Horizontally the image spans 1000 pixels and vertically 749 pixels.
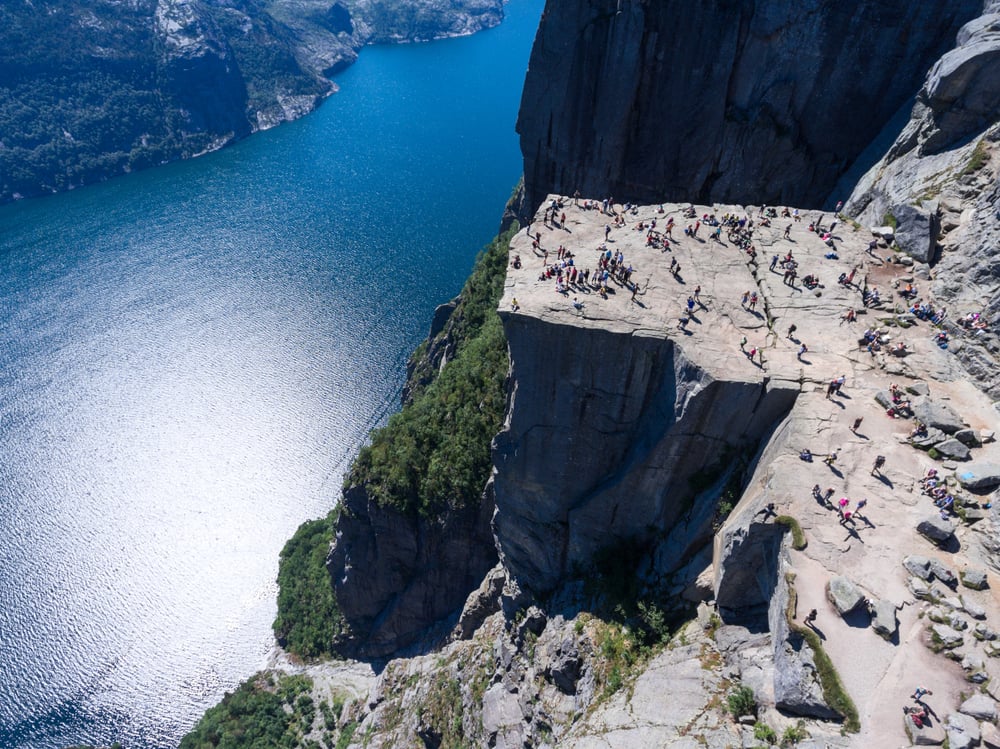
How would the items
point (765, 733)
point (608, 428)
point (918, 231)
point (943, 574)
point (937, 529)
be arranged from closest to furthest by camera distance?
point (765, 733) < point (943, 574) < point (937, 529) < point (608, 428) < point (918, 231)

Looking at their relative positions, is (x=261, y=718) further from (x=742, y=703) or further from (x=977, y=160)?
(x=977, y=160)

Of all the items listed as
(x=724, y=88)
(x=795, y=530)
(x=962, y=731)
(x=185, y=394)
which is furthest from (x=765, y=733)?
(x=185, y=394)

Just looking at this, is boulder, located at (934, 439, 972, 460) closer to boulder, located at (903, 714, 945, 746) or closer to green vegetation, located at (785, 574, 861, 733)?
green vegetation, located at (785, 574, 861, 733)

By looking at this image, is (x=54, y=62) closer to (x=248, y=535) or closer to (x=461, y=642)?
Result: (x=248, y=535)

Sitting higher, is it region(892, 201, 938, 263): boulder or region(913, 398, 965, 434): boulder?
region(892, 201, 938, 263): boulder

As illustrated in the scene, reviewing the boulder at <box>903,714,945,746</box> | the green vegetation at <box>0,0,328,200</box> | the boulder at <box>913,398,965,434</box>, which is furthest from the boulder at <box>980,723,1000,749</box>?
the green vegetation at <box>0,0,328,200</box>
